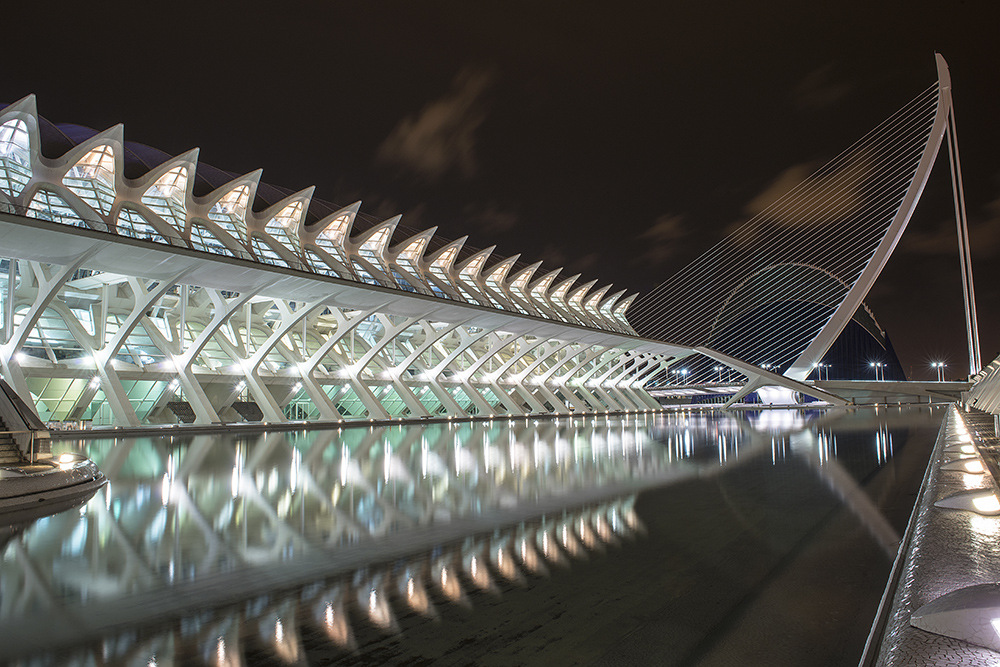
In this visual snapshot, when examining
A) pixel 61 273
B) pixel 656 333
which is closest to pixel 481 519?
pixel 61 273

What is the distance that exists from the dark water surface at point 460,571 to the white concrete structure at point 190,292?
13392 millimetres

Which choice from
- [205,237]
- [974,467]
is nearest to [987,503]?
[974,467]

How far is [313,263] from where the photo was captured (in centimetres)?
2906

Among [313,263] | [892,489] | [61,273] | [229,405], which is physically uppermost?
[313,263]

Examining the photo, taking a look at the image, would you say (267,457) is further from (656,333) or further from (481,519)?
(656,333)

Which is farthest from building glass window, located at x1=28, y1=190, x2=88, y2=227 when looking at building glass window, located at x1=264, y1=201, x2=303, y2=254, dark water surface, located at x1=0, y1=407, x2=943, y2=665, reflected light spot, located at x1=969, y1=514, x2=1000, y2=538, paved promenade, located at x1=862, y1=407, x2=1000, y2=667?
reflected light spot, located at x1=969, y1=514, x2=1000, y2=538

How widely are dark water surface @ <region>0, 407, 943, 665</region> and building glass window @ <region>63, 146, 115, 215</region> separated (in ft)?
57.4

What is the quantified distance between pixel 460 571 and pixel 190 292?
90.6 ft

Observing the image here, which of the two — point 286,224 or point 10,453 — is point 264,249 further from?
point 10,453

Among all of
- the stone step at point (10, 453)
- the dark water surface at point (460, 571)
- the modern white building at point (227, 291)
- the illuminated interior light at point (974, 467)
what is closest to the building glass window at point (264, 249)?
the modern white building at point (227, 291)

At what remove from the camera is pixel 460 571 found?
3516 mm

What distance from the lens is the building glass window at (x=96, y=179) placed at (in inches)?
826

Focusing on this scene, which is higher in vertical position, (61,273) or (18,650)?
(61,273)

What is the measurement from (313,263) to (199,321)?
5.51 metres
